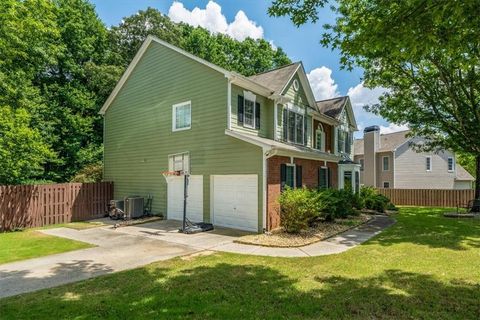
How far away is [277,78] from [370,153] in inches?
875

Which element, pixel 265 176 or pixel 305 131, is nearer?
pixel 265 176

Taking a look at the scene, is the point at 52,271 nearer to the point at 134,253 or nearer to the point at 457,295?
the point at 134,253

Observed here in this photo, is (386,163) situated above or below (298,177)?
above

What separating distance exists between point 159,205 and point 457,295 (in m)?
12.6

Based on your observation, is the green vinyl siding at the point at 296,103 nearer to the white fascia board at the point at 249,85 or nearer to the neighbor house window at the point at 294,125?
the neighbor house window at the point at 294,125

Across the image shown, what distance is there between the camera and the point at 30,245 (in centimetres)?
980

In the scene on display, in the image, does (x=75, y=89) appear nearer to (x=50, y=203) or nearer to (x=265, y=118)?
(x=50, y=203)

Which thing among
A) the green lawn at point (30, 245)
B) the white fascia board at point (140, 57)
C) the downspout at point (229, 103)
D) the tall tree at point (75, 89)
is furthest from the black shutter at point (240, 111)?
the tall tree at point (75, 89)

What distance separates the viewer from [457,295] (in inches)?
208

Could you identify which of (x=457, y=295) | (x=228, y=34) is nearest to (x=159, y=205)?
(x=457, y=295)

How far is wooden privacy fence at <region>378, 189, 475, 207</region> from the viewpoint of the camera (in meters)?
23.1

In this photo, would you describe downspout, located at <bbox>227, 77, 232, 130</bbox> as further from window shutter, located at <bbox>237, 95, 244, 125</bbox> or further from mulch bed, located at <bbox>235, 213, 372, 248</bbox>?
mulch bed, located at <bbox>235, 213, 372, 248</bbox>

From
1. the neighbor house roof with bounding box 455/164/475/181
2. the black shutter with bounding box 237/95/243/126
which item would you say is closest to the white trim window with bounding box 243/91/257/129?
the black shutter with bounding box 237/95/243/126

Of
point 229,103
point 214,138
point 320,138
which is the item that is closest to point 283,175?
point 214,138
